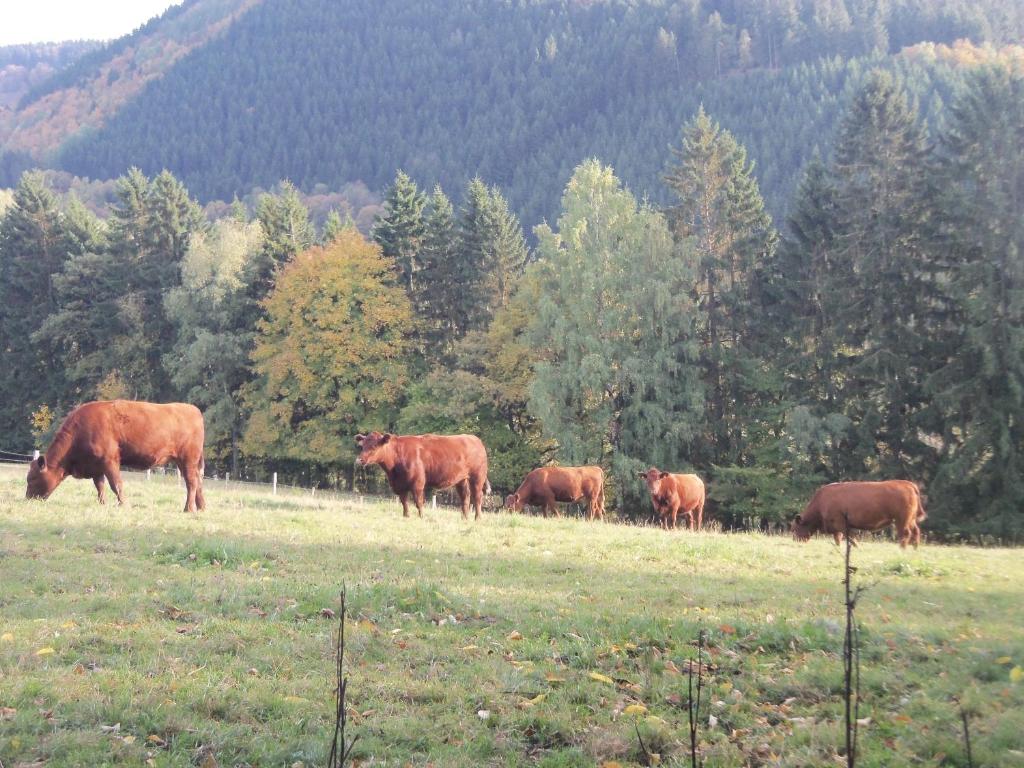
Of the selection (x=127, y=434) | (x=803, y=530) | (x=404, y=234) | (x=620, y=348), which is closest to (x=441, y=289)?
(x=404, y=234)

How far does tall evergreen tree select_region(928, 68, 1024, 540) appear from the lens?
28.5 m

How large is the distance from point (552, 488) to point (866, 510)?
979 centimetres

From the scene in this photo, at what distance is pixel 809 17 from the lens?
536 ft

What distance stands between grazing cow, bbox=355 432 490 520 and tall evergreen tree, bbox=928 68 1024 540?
1784cm

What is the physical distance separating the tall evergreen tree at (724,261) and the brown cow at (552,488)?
10.5 m

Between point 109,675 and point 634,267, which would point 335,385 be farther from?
point 109,675

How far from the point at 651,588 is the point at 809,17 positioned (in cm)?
17691

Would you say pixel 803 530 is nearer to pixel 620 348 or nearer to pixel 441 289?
pixel 620 348

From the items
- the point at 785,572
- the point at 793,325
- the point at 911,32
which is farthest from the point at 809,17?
the point at 785,572

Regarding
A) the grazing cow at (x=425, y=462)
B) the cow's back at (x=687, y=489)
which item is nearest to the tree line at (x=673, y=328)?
the cow's back at (x=687, y=489)

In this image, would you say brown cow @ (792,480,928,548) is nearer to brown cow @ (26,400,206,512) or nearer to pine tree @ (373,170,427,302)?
brown cow @ (26,400,206,512)

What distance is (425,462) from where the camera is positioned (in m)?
18.7

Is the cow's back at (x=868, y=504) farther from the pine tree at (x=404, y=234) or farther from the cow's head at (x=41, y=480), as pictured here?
the pine tree at (x=404, y=234)

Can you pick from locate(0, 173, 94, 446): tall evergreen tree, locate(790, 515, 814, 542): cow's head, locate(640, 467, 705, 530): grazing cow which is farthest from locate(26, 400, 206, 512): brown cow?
locate(0, 173, 94, 446): tall evergreen tree
